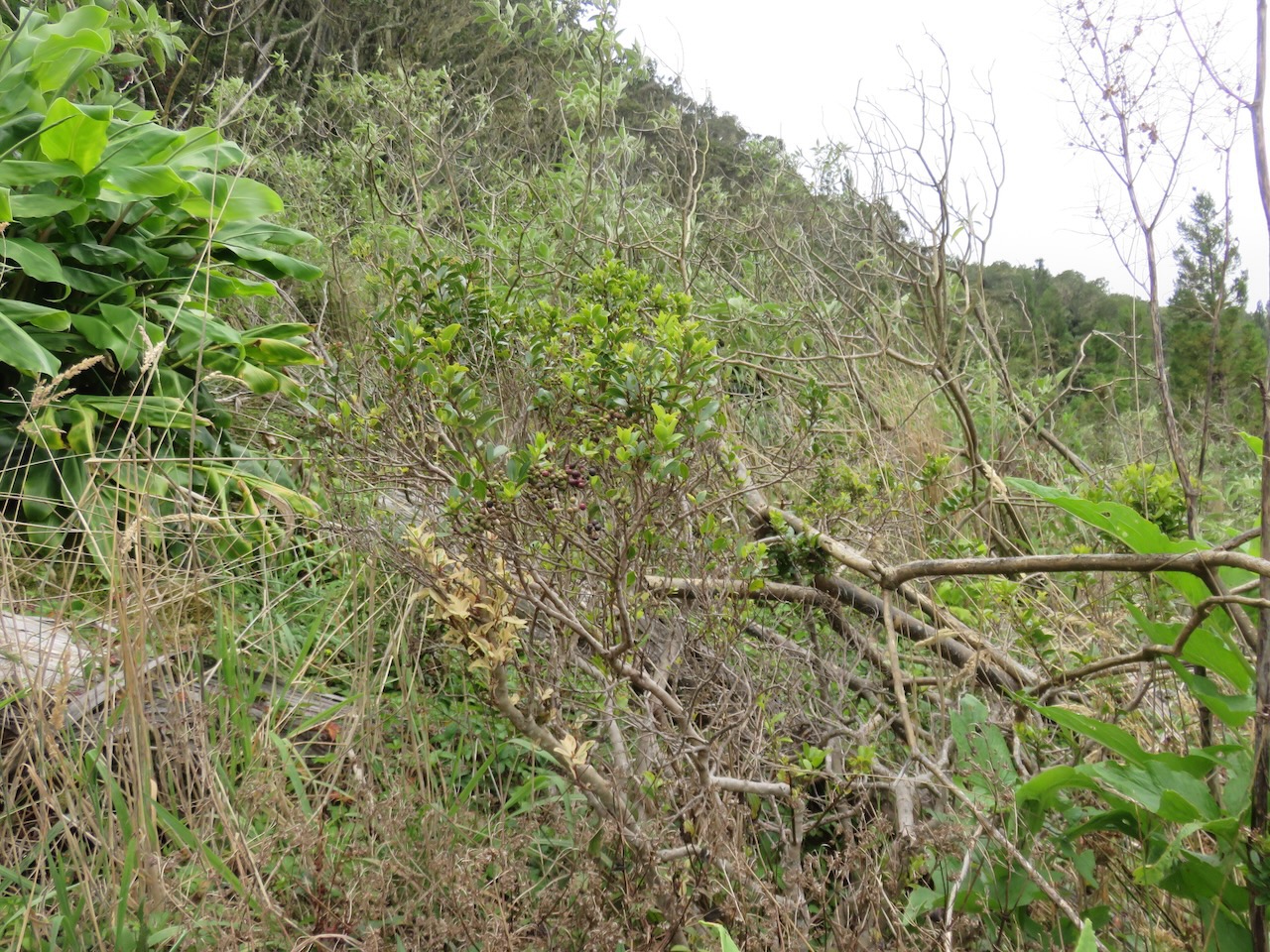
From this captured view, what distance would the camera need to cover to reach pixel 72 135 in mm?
3008

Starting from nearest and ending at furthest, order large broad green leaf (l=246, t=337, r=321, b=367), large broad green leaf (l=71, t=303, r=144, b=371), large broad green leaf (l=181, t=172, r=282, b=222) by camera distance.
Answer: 1. large broad green leaf (l=71, t=303, r=144, b=371)
2. large broad green leaf (l=181, t=172, r=282, b=222)
3. large broad green leaf (l=246, t=337, r=321, b=367)

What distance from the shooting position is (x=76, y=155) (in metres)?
3.05

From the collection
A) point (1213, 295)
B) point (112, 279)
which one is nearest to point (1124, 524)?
point (1213, 295)

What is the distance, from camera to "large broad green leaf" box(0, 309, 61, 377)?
2.73 meters

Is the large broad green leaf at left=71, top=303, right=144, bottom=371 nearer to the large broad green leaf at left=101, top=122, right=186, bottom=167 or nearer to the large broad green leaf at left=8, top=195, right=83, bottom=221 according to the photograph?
the large broad green leaf at left=8, top=195, right=83, bottom=221

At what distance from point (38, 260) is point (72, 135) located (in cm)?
44

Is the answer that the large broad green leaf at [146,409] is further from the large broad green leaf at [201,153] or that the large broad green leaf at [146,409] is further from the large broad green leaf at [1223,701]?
the large broad green leaf at [1223,701]

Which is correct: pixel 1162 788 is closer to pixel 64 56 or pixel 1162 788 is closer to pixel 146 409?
pixel 146 409

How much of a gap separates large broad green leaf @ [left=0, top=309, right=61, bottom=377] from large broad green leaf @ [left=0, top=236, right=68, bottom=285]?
26 cm

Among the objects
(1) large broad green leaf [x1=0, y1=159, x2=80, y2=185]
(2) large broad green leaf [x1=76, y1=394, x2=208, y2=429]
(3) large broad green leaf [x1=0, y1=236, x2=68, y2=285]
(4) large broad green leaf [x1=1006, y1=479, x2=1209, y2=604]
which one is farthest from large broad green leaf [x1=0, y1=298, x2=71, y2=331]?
(4) large broad green leaf [x1=1006, y1=479, x2=1209, y2=604]

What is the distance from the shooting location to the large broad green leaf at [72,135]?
2.96 metres

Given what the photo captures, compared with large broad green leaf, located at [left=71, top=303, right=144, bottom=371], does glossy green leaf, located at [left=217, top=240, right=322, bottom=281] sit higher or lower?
higher

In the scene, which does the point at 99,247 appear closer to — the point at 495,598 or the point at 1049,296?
the point at 495,598

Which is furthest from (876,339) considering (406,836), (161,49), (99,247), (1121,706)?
(161,49)
